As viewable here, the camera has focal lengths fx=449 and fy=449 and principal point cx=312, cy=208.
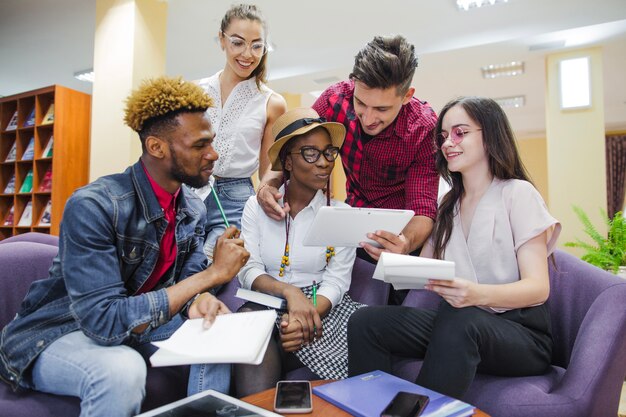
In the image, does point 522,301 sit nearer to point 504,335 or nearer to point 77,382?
point 504,335

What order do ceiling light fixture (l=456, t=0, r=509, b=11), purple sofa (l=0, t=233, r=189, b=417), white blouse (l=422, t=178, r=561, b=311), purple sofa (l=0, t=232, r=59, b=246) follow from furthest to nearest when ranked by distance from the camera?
ceiling light fixture (l=456, t=0, r=509, b=11) < purple sofa (l=0, t=232, r=59, b=246) < white blouse (l=422, t=178, r=561, b=311) < purple sofa (l=0, t=233, r=189, b=417)

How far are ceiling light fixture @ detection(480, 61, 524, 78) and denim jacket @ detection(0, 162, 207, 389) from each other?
651cm

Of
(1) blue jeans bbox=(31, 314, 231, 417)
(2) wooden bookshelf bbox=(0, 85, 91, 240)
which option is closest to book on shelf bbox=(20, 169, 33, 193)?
(2) wooden bookshelf bbox=(0, 85, 91, 240)

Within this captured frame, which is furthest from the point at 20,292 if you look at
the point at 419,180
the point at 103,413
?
the point at 419,180

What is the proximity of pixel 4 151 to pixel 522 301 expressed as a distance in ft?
20.9

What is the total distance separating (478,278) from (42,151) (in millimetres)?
5495

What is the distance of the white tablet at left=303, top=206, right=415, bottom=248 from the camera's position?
1479 millimetres

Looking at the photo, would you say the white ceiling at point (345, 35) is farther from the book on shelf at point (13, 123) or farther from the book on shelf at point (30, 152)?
the book on shelf at point (30, 152)

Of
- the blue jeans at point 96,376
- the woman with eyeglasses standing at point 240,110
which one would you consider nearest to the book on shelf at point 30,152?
the woman with eyeglasses standing at point 240,110

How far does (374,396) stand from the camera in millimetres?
1188

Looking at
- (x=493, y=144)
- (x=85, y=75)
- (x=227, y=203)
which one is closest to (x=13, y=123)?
(x=85, y=75)

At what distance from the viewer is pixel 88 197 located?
137cm

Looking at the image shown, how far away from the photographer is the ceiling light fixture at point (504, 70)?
6789 mm

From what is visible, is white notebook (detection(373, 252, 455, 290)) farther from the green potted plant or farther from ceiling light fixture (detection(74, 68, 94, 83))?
ceiling light fixture (detection(74, 68, 94, 83))
